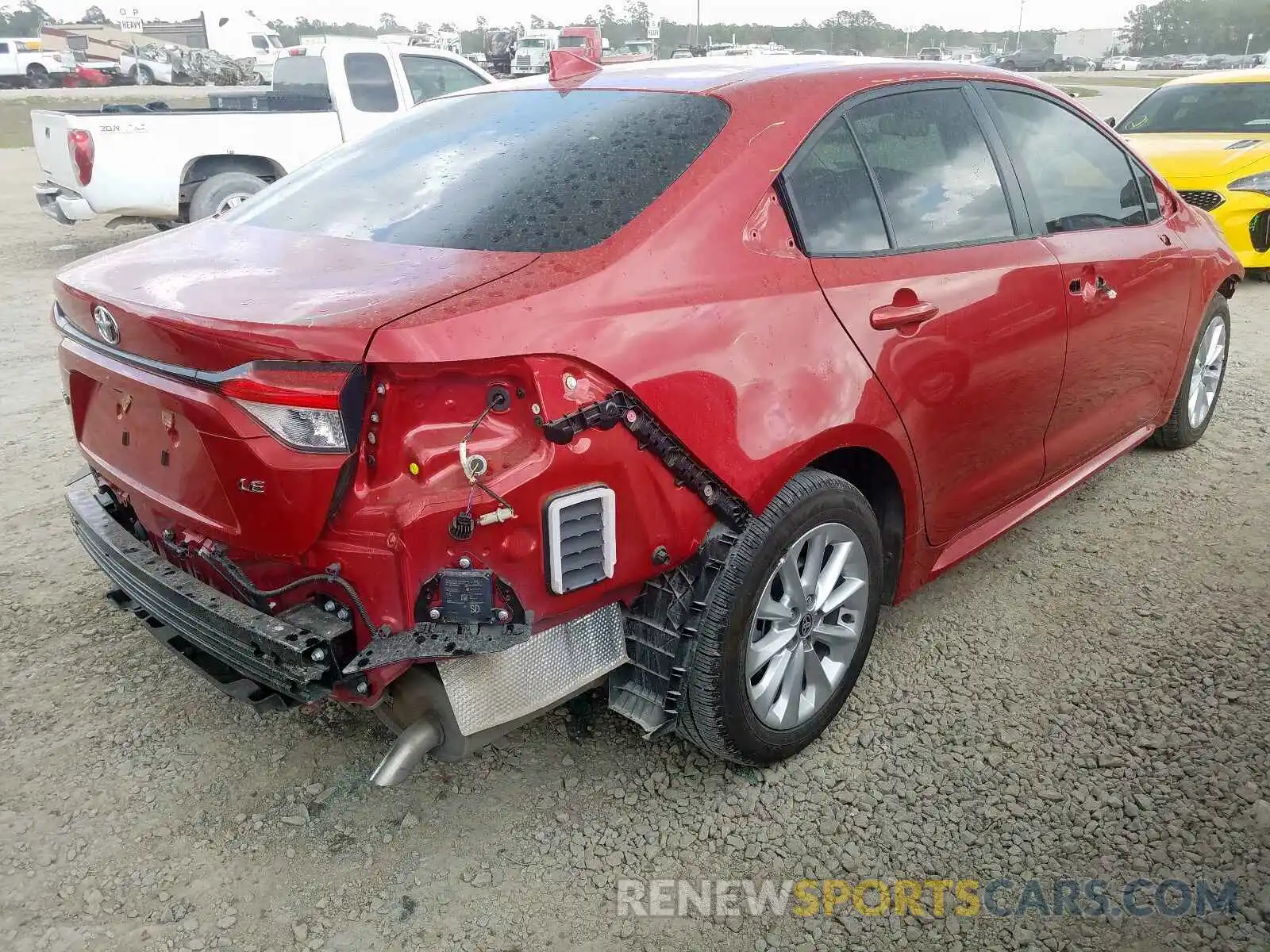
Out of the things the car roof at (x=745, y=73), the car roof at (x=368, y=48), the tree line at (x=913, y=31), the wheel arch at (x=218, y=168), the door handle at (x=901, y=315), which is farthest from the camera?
the tree line at (x=913, y=31)

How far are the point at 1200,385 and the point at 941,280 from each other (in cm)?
263

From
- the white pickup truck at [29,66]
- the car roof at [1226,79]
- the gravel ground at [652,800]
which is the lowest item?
the gravel ground at [652,800]

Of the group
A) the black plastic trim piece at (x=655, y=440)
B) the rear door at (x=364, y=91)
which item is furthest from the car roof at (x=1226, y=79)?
the black plastic trim piece at (x=655, y=440)

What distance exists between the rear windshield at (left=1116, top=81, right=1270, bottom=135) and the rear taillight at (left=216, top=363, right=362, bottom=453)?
8.66 metres

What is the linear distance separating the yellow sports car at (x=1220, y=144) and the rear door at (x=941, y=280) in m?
4.91

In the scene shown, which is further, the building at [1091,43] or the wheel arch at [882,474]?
the building at [1091,43]

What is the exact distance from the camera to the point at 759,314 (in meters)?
2.25

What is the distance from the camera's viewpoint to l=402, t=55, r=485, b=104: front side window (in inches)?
387

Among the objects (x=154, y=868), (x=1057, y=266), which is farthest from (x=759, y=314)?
(x=154, y=868)

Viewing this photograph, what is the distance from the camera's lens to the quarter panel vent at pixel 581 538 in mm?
1977

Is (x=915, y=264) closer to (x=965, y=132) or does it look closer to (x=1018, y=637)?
(x=965, y=132)

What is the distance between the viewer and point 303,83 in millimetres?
9922

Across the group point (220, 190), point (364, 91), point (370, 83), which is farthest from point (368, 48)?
point (220, 190)

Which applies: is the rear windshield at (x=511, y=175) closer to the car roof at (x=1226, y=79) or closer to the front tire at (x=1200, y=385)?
the front tire at (x=1200, y=385)
